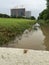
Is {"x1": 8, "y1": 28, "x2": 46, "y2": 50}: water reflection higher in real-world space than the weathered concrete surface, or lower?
lower

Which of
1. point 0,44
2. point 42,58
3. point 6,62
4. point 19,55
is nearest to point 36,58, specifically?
point 42,58

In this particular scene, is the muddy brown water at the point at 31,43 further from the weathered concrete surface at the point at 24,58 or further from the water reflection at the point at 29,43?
the weathered concrete surface at the point at 24,58

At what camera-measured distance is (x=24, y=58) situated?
5.58 meters

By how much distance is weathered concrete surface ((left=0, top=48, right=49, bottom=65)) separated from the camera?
5.46m

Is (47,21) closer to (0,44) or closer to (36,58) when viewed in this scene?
(0,44)

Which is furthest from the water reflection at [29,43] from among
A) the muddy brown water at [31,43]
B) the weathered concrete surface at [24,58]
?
the weathered concrete surface at [24,58]

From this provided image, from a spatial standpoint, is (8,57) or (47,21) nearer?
(8,57)

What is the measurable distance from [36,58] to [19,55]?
517 millimetres

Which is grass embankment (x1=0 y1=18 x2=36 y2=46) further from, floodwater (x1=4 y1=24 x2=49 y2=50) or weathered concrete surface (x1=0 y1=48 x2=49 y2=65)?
weathered concrete surface (x1=0 y1=48 x2=49 y2=65)

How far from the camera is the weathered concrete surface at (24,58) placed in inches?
215

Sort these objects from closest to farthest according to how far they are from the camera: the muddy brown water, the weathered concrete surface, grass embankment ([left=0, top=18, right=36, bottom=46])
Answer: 1. the weathered concrete surface
2. the muddy brown water
3. grass embankment ([left=0, top=18, right=36, bottom=46])

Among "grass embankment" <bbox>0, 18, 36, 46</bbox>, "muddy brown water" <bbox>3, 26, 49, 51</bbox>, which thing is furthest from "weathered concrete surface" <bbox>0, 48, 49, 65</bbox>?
"grass embankment" <bbox>0, 18, 36, 46</bbox>

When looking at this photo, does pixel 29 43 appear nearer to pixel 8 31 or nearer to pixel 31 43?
pixel 31 43

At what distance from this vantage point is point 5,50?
5.91m
